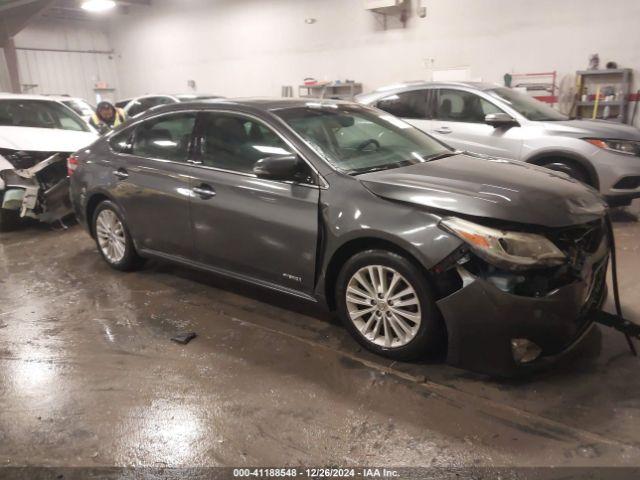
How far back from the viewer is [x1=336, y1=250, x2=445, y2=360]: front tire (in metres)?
2.58

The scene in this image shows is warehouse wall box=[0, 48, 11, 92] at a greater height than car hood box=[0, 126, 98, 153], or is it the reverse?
warehouse wall box=[0, 48, 11, 92]

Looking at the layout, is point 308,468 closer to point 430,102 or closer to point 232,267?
point 232,267

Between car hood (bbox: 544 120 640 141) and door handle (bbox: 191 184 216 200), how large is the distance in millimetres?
4016

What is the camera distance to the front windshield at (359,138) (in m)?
3.08

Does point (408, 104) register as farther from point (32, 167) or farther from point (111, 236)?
point (32, 167)

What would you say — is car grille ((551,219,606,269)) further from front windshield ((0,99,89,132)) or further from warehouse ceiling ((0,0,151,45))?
warehouse ceiling ((0,0,151,45))

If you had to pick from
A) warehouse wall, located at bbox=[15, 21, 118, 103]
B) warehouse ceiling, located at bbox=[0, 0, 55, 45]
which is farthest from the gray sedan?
warehouse wall, located at bbox=[15, 21, 118, 103]

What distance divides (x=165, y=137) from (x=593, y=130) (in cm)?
452

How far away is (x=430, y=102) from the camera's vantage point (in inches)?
246

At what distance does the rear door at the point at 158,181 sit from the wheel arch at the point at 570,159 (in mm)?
3885

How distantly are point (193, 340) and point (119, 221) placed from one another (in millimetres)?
1512

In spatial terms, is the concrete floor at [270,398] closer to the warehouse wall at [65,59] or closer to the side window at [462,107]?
the side window at [462,107]

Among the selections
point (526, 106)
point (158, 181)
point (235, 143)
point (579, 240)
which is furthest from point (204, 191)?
point (526, 106)

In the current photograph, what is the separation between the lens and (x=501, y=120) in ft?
18.3
